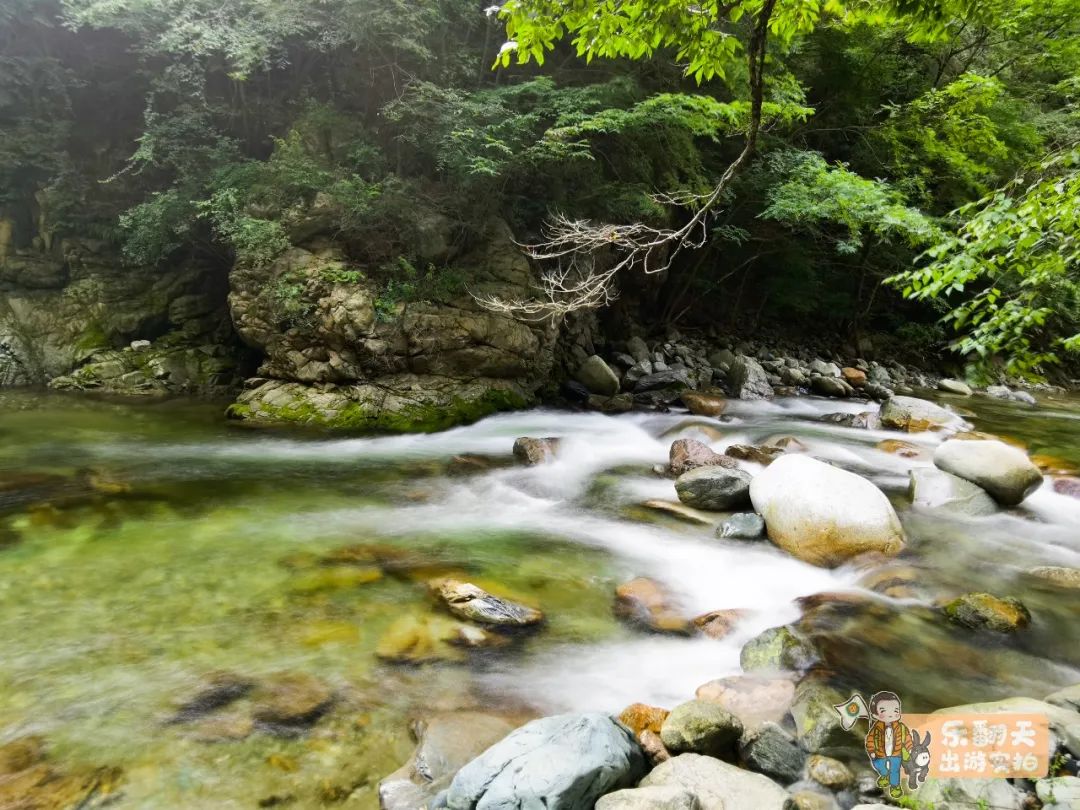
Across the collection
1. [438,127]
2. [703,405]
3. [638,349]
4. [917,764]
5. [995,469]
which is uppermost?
[438,127]

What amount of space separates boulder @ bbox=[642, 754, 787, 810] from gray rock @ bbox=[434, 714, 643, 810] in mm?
151

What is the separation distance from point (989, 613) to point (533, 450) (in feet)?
16.5

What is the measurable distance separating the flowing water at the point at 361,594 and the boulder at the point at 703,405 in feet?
10.4

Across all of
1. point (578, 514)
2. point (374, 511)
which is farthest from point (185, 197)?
point (578, 514)

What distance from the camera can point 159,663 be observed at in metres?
3.41

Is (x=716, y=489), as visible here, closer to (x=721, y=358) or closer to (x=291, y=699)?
(x=291, y=699)

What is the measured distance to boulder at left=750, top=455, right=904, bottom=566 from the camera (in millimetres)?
4984

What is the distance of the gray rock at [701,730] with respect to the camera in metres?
2.71

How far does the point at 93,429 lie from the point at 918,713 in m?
10.3

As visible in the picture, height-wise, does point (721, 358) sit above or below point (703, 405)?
above

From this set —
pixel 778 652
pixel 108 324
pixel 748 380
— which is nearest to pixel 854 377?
pixel 748 380

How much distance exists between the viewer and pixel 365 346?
9.78 meters

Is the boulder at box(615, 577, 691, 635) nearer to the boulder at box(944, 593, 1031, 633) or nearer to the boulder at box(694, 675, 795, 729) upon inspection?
the boulder at box(694, 675, 795, 729)

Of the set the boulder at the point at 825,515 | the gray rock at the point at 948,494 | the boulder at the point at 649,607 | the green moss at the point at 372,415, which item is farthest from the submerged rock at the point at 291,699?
the green moss at the point at 372,415
